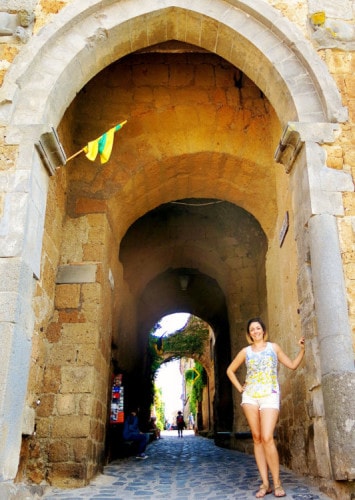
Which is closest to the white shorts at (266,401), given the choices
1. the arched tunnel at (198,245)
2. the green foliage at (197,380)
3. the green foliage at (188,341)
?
the arched tunnel at (198,245)

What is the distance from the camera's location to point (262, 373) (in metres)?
3.70

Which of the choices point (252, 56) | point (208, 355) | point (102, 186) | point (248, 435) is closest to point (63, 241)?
point (102, 186)

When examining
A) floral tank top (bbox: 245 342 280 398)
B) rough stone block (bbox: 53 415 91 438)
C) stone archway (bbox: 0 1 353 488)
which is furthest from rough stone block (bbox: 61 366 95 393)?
floral tank top (bbox: 245 342 280 398)

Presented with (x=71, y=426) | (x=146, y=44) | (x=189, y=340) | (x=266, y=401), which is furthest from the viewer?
(x=189, y=340)

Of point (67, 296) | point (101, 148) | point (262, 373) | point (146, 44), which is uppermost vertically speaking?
point (146, 44)

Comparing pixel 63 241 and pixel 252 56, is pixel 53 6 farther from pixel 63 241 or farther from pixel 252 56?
pixel 63 241

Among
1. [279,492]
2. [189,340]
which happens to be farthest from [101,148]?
[189,340]

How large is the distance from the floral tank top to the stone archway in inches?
16.5

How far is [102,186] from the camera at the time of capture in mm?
5586

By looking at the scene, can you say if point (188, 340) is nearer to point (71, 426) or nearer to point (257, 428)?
point (71, 426)

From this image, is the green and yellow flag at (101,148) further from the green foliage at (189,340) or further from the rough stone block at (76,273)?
the green foliage at (189,340)

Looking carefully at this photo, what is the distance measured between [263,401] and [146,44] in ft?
11.0

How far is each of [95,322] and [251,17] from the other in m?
3.17

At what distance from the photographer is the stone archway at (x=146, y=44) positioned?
11.0 ft
